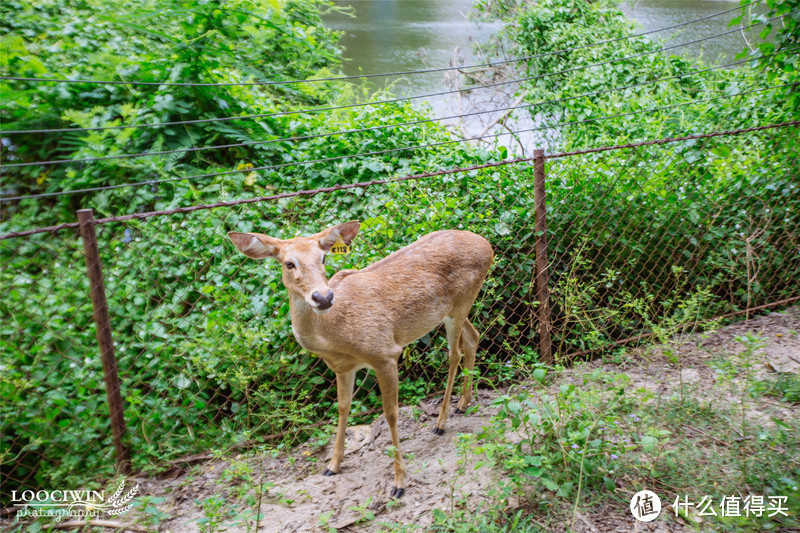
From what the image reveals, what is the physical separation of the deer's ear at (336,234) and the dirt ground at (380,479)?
4.28 feet

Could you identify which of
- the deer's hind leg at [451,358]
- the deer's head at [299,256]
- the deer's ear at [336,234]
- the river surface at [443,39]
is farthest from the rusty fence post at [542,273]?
the river surface at [443,39]

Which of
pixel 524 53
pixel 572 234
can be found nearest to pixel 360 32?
pixel 524 53

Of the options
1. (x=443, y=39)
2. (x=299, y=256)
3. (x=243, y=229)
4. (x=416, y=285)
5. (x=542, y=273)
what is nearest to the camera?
(x=299, y=256)

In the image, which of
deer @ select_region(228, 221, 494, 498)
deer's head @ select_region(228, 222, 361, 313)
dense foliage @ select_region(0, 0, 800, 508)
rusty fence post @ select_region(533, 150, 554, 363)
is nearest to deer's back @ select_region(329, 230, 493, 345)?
deer @ select_region(228, 221, 494, 498)

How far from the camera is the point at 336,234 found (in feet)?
11.1

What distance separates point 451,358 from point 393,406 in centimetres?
71

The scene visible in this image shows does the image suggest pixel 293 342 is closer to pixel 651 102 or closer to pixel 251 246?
pixel 251 246

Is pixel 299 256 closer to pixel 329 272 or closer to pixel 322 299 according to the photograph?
pixel 322 299

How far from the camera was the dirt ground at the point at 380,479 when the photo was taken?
3271 mm

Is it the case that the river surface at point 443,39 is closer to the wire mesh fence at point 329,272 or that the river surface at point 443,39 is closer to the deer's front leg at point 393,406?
the wire mesh fence at point 329,272

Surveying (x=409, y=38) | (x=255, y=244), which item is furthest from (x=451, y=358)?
(x=409, y=38)

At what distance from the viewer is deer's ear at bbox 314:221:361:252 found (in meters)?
3.36

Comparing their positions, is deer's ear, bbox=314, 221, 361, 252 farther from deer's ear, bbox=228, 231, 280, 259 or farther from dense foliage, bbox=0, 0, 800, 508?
dense foliage, bbox=0, 0, 800, 508

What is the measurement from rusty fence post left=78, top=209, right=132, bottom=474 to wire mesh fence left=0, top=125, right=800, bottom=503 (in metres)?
0.08
